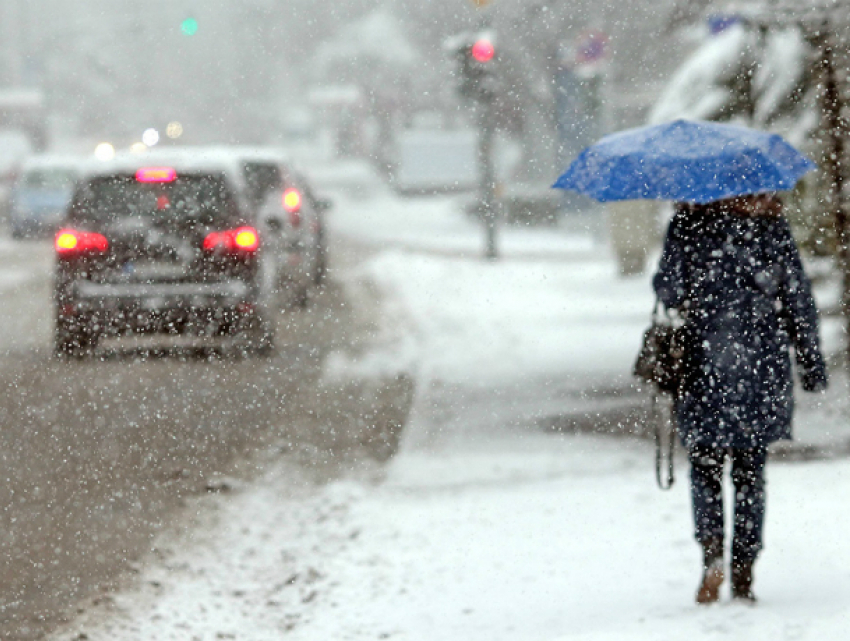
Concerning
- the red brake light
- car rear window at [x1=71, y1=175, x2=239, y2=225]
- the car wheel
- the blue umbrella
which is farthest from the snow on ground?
the car wheel

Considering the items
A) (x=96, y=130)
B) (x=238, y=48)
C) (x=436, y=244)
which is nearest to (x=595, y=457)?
(x=436, y=244)

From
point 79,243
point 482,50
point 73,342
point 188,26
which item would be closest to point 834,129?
point 79,243

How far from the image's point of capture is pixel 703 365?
5020mm

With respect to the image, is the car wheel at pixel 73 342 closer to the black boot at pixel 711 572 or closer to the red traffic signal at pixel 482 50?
the black boot at pixel 711 572

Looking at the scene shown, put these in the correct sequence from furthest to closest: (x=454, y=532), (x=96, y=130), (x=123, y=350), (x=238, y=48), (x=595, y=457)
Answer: (x=238, y=48) < (x=96, y=130) < (x=123, y=350) < (x=595, y=457) < (x=454, y=532)

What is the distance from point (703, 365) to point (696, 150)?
736 mm

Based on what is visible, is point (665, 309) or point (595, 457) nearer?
point (665, 309)

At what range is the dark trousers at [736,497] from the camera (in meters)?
5.12

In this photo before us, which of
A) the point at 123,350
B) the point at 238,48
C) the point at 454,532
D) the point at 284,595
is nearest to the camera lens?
the point at 284,595

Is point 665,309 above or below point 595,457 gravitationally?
above

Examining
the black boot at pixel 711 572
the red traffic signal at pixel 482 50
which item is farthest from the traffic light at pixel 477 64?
the black boot at pixel 711 572

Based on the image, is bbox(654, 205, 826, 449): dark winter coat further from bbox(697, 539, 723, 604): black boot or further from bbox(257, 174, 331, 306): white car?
bbox(257, 174, 331, 306): white car

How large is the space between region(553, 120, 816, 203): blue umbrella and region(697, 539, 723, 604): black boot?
1123 mm

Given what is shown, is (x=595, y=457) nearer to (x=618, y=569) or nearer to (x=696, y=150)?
(x=618, y=569)
